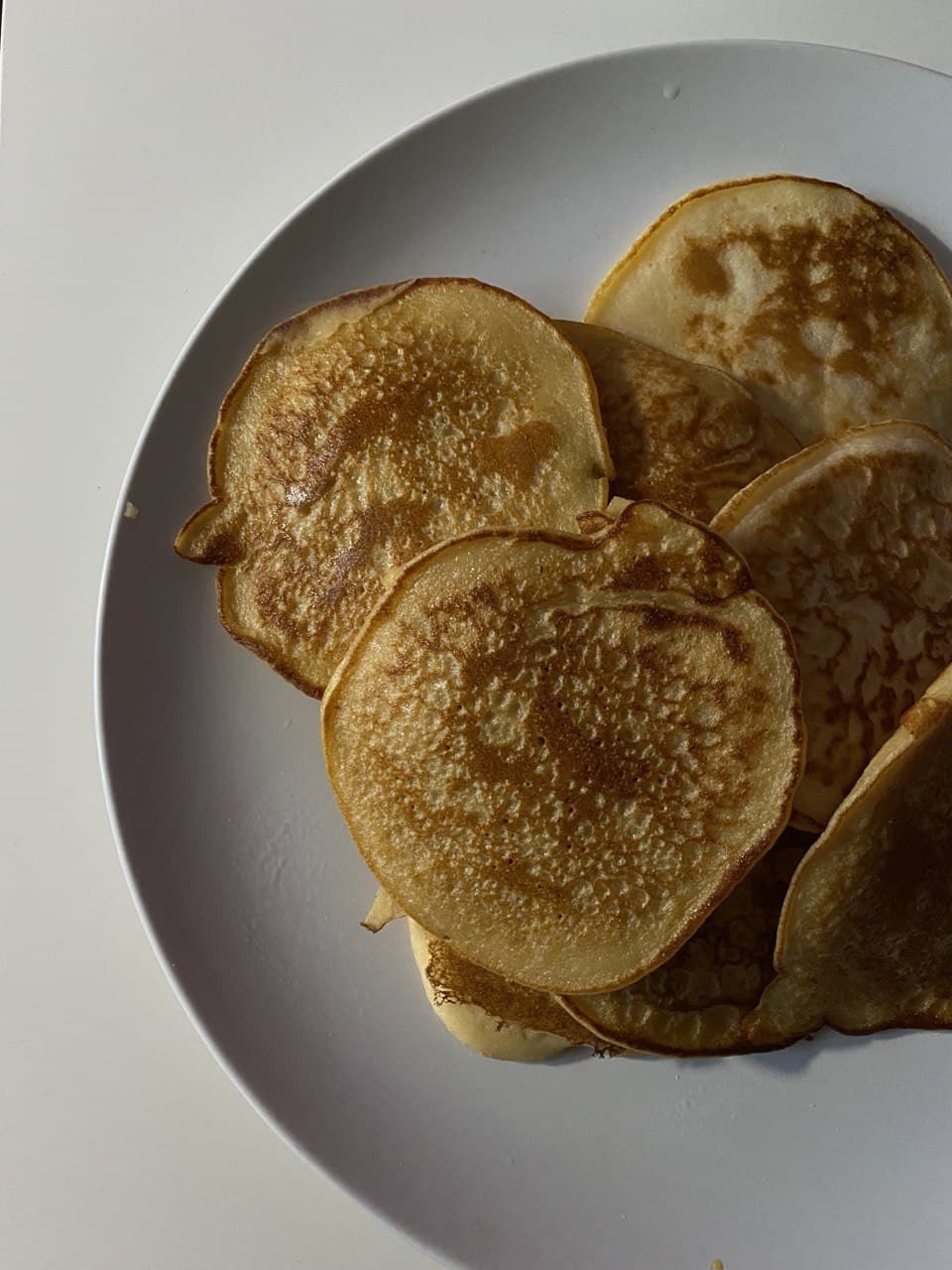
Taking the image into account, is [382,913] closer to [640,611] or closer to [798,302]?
[640,611]

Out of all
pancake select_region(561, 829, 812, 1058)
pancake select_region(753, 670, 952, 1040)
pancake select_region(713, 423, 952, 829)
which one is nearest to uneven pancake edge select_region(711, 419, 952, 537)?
pancake select_region(713, 423, 952, 829)

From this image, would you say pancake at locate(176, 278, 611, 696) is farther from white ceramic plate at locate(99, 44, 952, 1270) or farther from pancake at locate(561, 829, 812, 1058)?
pancake at locate(561, 829, 812, 1058)

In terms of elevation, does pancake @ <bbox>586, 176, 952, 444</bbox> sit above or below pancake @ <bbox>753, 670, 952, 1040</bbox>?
above

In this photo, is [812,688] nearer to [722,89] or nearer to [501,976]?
[501,976]

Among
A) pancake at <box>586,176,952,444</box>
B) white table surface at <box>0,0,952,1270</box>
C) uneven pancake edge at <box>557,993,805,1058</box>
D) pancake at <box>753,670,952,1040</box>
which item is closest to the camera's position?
pancake at <box>753,670,952,1040</box>

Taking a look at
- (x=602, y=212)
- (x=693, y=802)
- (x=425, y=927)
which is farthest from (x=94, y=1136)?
(x=602, y=212)

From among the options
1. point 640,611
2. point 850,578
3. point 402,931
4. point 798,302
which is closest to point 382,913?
point 402,931
